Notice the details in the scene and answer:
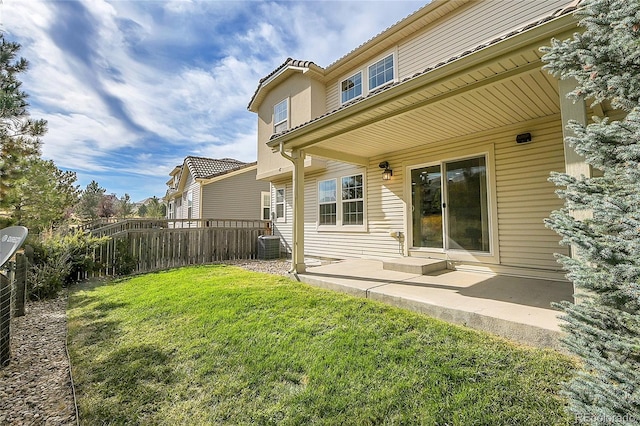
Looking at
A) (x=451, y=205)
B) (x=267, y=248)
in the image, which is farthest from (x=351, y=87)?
(x=267, y=248)

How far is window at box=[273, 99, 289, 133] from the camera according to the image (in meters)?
9.37

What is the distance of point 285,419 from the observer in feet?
6.09

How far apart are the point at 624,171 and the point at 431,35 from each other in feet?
22.0

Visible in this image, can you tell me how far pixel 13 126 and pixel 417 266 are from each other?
9303 millimetres

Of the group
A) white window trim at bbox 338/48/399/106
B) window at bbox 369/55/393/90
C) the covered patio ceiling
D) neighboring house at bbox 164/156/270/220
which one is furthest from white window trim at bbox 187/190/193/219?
window at bbox 369/55/393/90

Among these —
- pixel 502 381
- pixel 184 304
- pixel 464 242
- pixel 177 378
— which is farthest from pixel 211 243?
pixel 502 381

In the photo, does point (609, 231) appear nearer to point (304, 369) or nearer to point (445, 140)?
point (304, 369)

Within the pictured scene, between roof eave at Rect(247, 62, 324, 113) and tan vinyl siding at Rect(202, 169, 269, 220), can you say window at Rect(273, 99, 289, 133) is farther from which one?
tan vinyl siding at Rect(202, 169, 269, 220)

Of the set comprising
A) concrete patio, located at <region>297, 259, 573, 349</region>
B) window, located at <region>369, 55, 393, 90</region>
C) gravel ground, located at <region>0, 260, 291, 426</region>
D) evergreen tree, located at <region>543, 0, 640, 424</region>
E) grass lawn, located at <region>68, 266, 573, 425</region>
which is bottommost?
gravel ground, located at <region>0, 260, 291, 426</region>

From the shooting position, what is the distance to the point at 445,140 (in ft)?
19.2

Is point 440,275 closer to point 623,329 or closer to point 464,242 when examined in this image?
point 464,242

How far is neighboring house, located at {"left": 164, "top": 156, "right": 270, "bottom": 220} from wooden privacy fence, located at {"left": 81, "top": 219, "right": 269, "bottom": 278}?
5.94 m

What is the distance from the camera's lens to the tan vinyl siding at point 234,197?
48.6 ft

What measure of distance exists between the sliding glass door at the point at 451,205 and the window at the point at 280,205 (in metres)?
5.58
